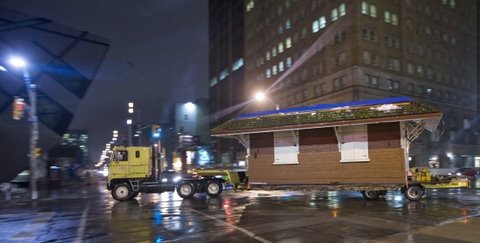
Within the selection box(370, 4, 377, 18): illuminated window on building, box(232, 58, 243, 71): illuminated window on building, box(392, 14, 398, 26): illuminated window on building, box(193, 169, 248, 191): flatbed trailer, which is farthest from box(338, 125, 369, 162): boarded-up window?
box(232, 58, 243, 71): illuminated window on building

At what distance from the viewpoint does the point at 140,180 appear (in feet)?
83.7

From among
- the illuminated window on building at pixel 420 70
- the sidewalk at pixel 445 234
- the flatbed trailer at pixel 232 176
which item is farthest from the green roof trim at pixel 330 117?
the illuminated window on building at pixel 420 70

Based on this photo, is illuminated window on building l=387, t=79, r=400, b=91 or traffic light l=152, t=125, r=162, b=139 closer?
traffic light l=152, t=125, r=162, b=139

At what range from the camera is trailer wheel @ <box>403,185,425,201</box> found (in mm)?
20266

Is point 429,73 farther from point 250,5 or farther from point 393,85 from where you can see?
point 250,5

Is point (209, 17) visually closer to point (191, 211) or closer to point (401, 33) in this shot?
point (401, 33)

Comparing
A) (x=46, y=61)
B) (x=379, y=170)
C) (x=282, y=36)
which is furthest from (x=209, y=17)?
(x=379, y=170)

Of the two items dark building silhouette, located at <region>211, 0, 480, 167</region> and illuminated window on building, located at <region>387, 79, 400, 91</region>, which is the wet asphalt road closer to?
dark building silhouette, located at <region>211, 0, 480, 167</region>

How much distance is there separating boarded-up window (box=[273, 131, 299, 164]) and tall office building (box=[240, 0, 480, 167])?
151ft

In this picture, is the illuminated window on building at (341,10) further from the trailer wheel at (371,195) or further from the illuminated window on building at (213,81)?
the illuminated window on building at (213,81)

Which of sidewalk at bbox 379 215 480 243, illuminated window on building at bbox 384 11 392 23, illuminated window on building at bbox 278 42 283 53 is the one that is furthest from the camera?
illuminated window on building at bbox 278 42 283 53

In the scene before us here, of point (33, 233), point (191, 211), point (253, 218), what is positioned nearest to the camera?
point (33, 233)

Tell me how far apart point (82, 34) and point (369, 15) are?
51.6m

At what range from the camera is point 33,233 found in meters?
13.7
